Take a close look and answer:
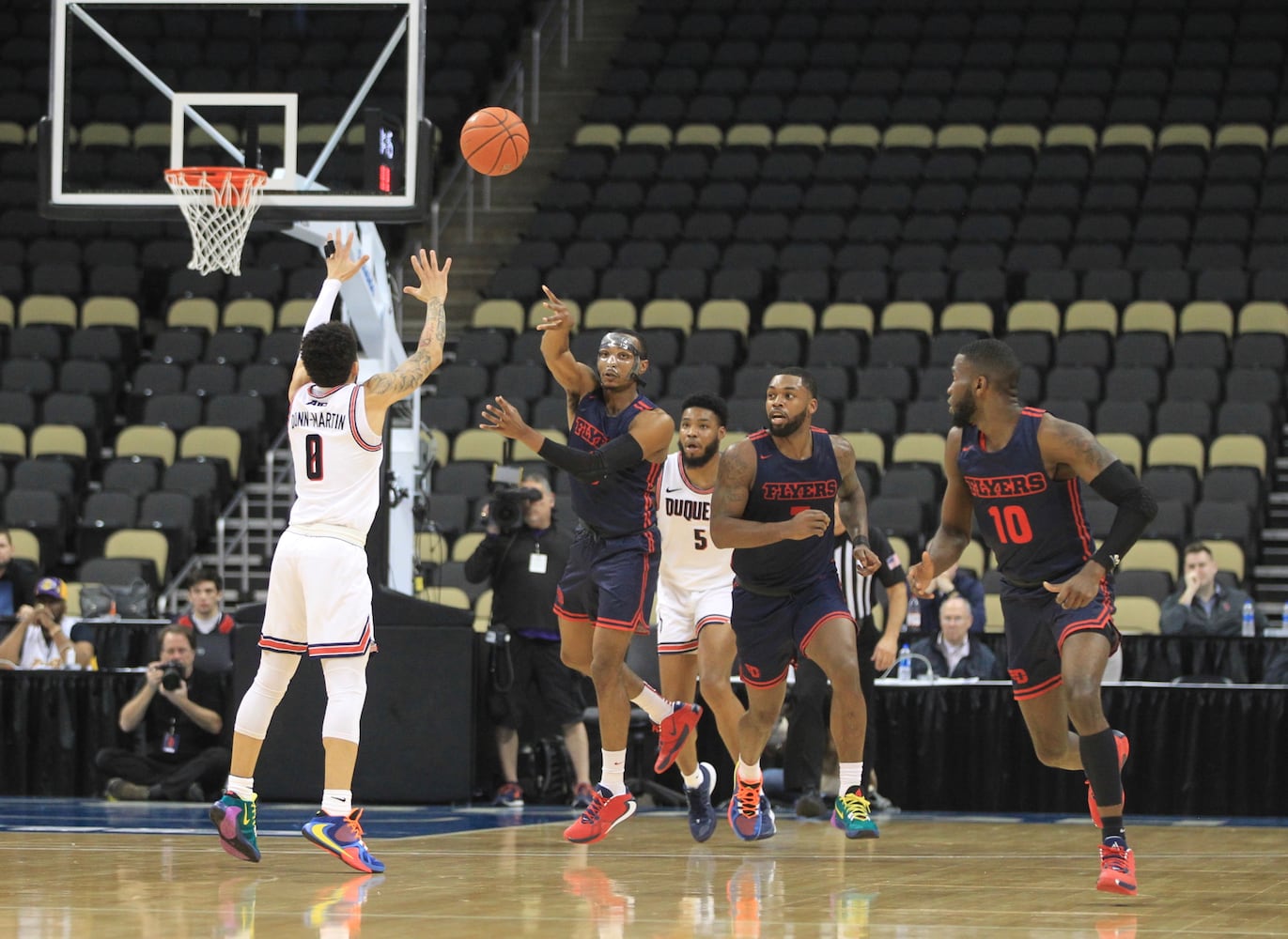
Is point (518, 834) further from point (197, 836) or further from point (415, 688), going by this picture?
point (415, 688)

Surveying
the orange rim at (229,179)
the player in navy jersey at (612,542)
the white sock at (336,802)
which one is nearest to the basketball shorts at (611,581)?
the player in navy jersey at (612,542)

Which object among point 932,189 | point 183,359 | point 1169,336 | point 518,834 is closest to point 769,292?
point 932,189

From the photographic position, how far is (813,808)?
33.9 feet

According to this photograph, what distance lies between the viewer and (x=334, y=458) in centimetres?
717

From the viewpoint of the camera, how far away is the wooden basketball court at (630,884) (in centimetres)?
555

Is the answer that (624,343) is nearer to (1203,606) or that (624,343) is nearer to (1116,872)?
(1116,872)

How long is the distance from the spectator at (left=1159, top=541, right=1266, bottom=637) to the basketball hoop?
263 inches

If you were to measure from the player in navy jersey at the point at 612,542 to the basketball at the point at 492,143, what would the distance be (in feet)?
5.68

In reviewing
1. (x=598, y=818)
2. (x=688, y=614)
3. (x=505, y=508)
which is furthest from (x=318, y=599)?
(x=505, y=508)

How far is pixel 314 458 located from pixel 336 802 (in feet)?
4.36

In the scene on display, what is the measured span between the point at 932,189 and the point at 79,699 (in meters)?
12.0

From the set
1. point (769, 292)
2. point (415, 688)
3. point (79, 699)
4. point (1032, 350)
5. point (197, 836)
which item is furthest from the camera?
point (769, 292)

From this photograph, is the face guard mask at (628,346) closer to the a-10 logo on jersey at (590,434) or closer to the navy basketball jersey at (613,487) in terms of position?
the navy basketball jersey at (613,487)

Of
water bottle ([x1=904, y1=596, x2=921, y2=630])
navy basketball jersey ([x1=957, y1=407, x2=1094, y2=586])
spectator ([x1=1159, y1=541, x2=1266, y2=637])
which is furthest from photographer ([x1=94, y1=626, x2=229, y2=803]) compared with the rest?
spectator ([x1=1159, y1=541, x2=1266, y2=637])
